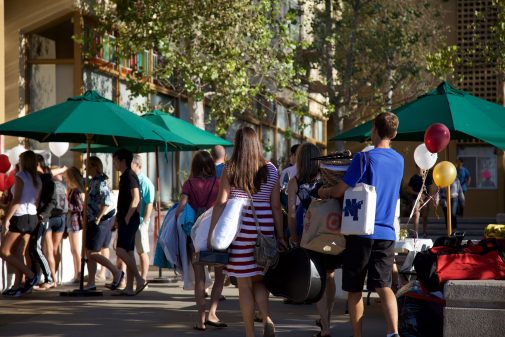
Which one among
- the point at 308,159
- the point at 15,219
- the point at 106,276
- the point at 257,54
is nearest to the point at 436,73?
the point at 257,54

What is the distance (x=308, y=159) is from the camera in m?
10.7

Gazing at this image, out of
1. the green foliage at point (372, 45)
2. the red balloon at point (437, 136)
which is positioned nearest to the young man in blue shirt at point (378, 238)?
the red balloon at point (437, 136)

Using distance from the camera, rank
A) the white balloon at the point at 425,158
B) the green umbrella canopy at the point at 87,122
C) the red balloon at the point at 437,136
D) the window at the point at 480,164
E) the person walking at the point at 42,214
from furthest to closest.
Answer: the window at the point at 480,164
the white balloon at the point at 425,158
the person walking at the point at 42,214
the green umbrella canopy at the point at 87,122
the red balloon at the point at 437,136

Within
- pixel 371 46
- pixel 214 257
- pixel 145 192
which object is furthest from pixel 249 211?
pixel 371 46

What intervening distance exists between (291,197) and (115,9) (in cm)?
1204

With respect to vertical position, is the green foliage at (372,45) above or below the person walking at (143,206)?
above

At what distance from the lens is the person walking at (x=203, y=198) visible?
37.1 feet

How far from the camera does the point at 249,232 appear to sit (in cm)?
944

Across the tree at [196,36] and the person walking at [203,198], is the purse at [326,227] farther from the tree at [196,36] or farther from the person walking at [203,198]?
the tree at [196,36]

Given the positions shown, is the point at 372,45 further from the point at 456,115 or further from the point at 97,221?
the point at 456,115

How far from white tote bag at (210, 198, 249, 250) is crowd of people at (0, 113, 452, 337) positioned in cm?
7

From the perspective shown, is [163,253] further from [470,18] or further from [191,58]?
[470,18]

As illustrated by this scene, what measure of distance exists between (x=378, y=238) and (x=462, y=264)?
87cm

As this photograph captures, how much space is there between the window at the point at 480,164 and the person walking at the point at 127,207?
103ft
